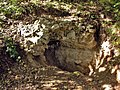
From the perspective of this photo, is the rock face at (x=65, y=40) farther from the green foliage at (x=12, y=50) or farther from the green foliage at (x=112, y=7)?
the green foliage at (x=112, y=7)

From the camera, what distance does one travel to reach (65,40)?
5.83 metres

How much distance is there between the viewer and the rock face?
5707 millimetres

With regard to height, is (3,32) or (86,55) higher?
(3,32)

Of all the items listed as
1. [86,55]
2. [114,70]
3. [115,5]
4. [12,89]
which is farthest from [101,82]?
[115,5]

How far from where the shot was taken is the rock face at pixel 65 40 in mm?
5707

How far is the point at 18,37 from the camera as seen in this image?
564cm

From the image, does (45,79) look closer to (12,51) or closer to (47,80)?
(47,80)

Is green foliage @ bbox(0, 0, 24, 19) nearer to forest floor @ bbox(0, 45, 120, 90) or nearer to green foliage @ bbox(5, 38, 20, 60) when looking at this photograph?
green foliage @ bbox(5, 38, 20, 60)

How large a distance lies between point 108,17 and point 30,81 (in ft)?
8.63

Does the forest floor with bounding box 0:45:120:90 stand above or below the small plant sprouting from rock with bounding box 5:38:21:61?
below

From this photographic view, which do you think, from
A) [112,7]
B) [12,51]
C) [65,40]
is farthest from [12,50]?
[112,7]

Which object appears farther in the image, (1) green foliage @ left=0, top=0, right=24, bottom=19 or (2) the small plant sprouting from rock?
(1) green foliage @ left=0, top=0, right=24, bottom=19

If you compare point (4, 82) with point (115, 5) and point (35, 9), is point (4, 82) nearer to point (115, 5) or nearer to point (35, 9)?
point (35, 9)

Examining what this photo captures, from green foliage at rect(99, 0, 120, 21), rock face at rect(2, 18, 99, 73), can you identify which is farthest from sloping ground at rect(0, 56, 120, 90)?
green foliage at rect(99, 0, 120, 21)
